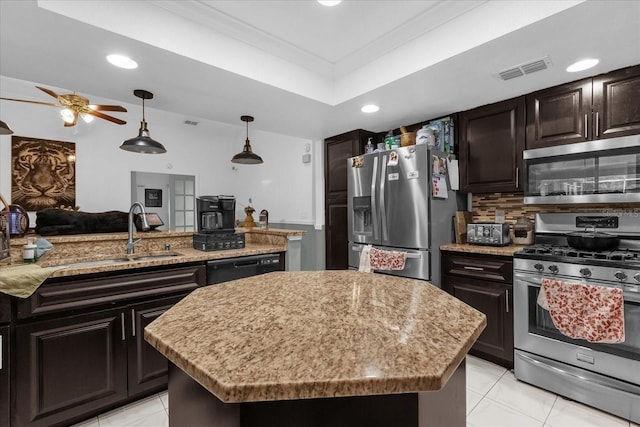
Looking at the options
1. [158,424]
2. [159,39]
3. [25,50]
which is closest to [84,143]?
[25,50]

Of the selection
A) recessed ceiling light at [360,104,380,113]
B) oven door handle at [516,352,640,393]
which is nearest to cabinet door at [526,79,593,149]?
recessed ceiling light at [360,104,380,113]

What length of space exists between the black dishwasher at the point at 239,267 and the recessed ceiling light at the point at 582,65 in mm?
2600

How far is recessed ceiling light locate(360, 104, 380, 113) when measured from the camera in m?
2.91

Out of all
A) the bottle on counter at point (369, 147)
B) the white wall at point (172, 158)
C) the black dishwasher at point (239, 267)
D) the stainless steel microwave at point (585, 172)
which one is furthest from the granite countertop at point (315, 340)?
the white wall at point (172, 158)

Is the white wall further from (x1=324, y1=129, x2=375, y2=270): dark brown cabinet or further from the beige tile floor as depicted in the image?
the beige tile floor

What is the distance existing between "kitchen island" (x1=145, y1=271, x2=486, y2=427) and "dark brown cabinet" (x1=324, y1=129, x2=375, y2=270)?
106 inches

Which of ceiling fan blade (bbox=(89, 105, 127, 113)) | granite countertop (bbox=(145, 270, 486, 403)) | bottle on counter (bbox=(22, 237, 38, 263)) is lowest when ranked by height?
granite countertop (bbox=(145, 270, 486, 403))

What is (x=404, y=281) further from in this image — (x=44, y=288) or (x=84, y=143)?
(x=84, y=143)

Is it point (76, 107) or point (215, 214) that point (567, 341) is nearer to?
point (215, 214)

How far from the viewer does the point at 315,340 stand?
29.4 inches

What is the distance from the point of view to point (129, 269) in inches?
77.7

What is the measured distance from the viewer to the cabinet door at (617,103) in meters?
2.10

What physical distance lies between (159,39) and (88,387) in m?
2.08

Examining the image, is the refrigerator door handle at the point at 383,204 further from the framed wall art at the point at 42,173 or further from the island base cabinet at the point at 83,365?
the framed wall art at the point at 42,173
